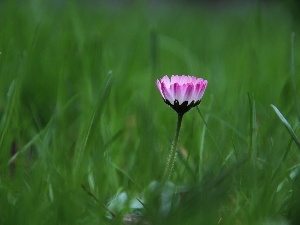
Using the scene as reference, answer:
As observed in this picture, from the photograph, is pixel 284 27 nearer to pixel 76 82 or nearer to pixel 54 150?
pixel 76 82

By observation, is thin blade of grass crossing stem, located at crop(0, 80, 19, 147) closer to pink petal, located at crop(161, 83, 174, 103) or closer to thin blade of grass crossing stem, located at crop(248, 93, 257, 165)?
pink petal, located at crop(161, 83, 174, 103)

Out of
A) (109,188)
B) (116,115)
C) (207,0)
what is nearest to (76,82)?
(116,115)

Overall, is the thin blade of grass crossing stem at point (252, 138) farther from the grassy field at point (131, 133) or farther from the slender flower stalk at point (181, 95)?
the slender flower stalk at point (181, 95)

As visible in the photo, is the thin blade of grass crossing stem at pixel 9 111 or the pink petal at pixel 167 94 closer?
the pink petal at pixel 167 94

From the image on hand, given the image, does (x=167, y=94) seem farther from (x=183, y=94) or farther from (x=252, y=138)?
(x=252, y=138)

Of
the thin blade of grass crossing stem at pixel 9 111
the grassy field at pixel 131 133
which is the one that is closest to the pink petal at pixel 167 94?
the grassy field at pixel 131 133

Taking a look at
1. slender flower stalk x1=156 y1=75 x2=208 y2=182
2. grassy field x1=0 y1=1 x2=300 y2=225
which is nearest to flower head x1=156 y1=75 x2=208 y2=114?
slender flower stalk x1=156 y1=75 x2=208 y2=182

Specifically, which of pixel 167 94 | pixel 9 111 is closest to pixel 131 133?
pixel 9 111

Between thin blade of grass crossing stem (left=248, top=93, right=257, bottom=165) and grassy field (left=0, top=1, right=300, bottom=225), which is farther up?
thin blade of grass crossing stem (left=248, top=93, right=257, bottom=165)
